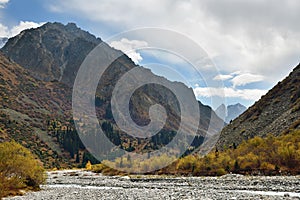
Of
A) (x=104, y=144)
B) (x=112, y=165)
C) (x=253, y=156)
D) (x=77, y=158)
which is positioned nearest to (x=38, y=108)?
(x=104, y=144)

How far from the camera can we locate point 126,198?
23250mm

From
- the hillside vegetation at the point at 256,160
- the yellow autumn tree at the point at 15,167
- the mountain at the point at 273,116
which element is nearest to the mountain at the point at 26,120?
the mountain at the point at 273,116

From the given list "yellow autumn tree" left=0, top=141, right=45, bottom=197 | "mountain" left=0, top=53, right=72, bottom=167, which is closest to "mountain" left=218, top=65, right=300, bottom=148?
"yellow autumn tree" left=0, top=141, right=45, bottom=197

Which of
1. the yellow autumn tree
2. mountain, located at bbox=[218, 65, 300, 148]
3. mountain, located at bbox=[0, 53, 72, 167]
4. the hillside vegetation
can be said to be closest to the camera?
the yellow autumn tree

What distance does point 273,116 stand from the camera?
57.9m

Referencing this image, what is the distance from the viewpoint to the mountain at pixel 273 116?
167 feet

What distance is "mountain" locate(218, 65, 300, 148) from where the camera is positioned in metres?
50.9

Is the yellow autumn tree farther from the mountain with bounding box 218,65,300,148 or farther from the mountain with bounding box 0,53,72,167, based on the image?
the mountain with bounding box 0,53,72,167

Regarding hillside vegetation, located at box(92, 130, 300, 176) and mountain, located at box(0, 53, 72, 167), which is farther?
mountain, located at box(0, 53, 72, 167)

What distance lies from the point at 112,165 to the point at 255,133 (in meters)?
30.1

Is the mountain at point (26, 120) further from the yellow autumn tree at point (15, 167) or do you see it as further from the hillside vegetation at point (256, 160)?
the yellow autumn tree at point (15, 167)

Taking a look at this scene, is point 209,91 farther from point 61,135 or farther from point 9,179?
point 61,135

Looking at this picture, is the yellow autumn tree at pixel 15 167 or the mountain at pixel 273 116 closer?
the yellow autumn tree at pixel 15 167

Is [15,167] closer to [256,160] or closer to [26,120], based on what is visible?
[256,160]
